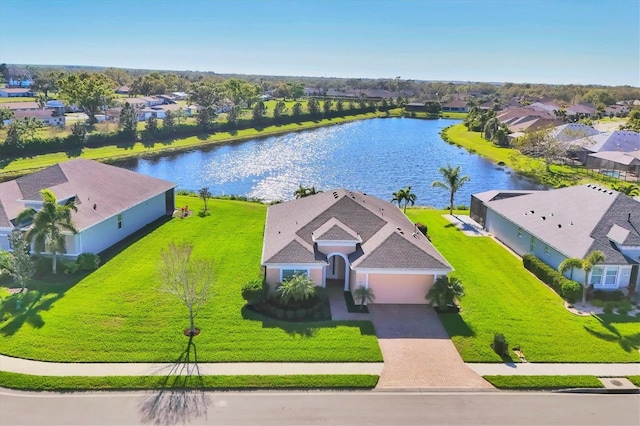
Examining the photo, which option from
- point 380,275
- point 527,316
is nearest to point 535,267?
point 527,316

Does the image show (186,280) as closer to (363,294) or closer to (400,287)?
(363,294)

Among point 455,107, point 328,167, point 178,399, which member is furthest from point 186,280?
point 455,107

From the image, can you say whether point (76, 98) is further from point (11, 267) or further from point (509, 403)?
point (509, 403)

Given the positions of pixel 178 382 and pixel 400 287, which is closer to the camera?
pixel 178 382

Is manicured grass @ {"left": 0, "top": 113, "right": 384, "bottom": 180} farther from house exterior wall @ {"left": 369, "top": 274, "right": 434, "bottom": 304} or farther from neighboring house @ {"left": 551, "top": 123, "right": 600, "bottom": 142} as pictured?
neighboring house @ {"left": 551, "top": 123, "right": 600, "bottom": 142}

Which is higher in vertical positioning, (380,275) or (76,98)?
(76,98)
